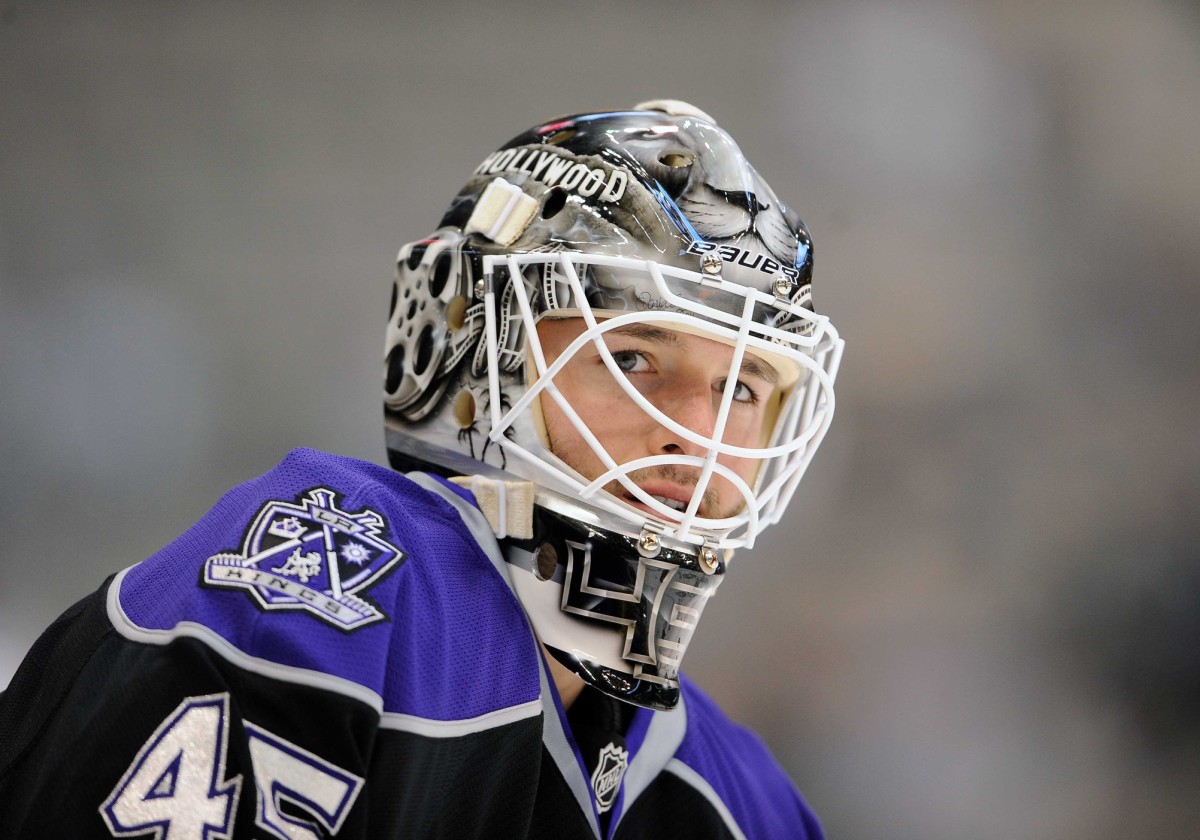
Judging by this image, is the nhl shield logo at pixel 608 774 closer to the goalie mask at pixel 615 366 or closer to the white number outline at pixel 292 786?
the goalie mask at pixel 615 366

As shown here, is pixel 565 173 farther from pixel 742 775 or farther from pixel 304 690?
pixel 742 775

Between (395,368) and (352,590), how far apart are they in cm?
41

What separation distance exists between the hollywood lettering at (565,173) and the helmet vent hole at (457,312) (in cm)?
14

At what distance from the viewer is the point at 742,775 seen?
1.19 metres

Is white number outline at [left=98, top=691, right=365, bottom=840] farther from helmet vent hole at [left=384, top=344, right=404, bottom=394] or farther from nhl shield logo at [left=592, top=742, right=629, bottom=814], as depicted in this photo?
helmet vent hole at [left=384, top=344, right=404, bottom=394]

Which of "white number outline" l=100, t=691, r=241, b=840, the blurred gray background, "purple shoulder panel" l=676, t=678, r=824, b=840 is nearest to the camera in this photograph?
"white number outline" l=100, t=691, r=241, b=840

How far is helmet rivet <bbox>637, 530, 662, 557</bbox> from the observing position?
0.92m

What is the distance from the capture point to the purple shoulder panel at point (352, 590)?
671 millimetres

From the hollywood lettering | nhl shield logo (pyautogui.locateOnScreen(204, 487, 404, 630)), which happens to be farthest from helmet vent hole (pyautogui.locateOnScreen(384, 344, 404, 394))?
nhl shield logo (pyautogui.locateOnScreen(204, 487, 404, 630))

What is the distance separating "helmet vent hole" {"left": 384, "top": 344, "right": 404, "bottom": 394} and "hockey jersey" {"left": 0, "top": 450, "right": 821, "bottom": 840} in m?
0.21

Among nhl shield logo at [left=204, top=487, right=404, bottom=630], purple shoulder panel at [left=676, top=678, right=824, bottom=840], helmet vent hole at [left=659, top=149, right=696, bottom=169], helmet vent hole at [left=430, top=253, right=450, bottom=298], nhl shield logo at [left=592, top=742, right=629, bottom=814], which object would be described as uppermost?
helmet vent hole at [left=659, top=149, right=696, bottom=169]

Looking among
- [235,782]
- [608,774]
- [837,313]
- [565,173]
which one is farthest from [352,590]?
[837,313]

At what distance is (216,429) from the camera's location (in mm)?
1550

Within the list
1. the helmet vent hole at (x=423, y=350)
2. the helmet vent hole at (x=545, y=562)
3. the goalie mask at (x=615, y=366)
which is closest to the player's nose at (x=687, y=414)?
the goalie mask at (x=615, y=366)
